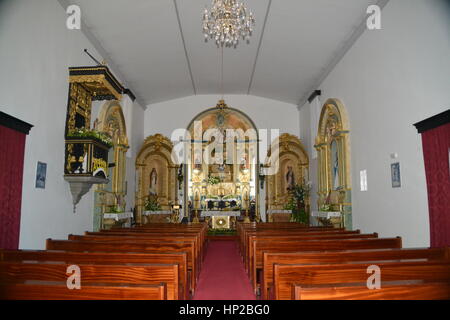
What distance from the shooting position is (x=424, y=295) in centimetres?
188

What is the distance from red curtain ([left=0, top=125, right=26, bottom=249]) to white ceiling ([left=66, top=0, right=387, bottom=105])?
313 cm

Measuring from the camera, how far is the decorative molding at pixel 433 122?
456 cm

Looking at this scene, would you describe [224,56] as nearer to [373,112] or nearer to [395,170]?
[373,112]

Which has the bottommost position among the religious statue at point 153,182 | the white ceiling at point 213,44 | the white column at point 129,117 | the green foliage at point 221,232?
the green foliage at point 221,232

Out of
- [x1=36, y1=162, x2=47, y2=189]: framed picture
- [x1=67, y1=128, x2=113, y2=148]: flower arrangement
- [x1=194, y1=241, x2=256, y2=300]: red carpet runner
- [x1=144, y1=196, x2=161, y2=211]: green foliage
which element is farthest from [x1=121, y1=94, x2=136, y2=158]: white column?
[x1=194, y1=241, x2=256, y2=300]: red carpet runner

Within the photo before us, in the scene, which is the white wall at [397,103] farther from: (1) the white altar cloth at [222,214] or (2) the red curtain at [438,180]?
(1) the white altar cloth at [222,214]

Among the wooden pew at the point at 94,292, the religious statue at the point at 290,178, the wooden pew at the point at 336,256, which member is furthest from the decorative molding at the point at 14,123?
the religious statue at the point at 290,178

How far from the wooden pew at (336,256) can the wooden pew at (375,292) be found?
3.84ft

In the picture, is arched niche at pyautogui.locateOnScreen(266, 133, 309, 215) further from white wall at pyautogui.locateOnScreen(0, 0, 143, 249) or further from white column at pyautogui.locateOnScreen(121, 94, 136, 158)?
white wall at pyautogui.locateOnScreen(0, 0, 143, 249)

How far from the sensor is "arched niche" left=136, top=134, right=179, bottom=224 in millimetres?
12211

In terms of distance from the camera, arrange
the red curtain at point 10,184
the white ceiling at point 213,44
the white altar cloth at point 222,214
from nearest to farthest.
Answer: the red curtain at point 10,184, the white ceiling at point 213,44, the white altar cloth at point 222,214
